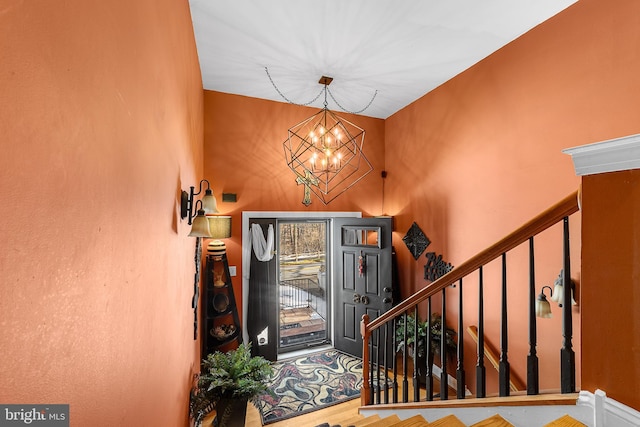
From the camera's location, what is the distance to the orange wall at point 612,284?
93 centimetres

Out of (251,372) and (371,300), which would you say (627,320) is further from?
(371,300)

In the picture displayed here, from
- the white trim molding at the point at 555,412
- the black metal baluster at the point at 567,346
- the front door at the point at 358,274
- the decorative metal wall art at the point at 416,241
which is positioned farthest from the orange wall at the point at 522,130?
the white trim molding at the point at 555,412

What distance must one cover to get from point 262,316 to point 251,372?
53.0 inches

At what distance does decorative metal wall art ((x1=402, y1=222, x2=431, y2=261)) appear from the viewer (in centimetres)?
382

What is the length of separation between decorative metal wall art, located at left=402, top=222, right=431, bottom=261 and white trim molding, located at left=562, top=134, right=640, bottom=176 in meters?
2.84

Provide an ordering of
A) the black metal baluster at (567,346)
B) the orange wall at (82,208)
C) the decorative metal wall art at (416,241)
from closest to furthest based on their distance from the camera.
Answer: the orange wall at (82,208)
the black metal baluster at (567,346)
the decorative metal wall art at (416,241)

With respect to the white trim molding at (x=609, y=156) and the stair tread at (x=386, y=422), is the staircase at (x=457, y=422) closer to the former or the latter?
the stair tread at (x=386, y=422)

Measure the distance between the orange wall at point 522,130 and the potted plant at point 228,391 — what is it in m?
2.43

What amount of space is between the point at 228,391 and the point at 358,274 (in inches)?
92.1

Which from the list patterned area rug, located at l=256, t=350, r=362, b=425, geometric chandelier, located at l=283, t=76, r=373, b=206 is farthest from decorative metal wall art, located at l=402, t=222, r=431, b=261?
patterned area rug, located at l=256, t=350, r=362, b=425

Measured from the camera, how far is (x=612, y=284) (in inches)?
38.1

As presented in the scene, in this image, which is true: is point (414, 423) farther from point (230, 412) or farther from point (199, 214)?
point (199, 214)

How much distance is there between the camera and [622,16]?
6.23 feet

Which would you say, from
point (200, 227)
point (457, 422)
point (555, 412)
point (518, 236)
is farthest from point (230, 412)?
point (518, 236)
